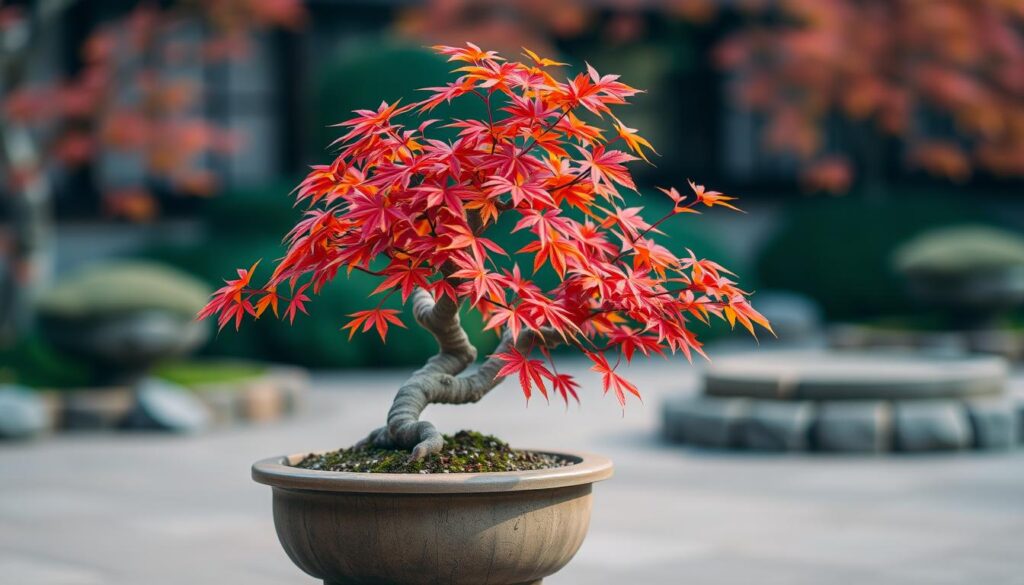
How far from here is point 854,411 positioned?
9.20 meters

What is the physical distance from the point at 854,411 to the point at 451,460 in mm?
5314

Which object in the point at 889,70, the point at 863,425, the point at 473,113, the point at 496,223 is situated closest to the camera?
the point at 496,223

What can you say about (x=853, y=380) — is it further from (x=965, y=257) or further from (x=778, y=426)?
(x=965, y=257)

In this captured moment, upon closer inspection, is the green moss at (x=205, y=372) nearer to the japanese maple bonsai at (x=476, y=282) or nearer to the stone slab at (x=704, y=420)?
the stone slab at (x=704, y=420)

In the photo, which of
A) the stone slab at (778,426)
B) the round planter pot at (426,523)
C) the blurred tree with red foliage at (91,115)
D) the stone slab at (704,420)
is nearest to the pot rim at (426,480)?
the round planter pot at (426,523)

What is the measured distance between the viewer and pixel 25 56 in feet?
40.6

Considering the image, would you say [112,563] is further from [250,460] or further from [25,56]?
[25,56]

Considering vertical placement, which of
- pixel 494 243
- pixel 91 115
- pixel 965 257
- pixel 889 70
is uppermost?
pixel 889 70

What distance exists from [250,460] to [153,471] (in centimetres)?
65

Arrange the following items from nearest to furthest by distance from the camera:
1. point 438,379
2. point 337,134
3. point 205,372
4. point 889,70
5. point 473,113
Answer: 1. point 438,379
2. point 205,372
3. point 473,113
4. point 337,134
5. point 889,70

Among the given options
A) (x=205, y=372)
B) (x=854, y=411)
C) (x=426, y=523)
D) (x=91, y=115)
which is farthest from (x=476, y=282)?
(x=91, y=115)

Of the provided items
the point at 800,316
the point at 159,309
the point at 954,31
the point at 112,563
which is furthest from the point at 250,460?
the point at 954,31

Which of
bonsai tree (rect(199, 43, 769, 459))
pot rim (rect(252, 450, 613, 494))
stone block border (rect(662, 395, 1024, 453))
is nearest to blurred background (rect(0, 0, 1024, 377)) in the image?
stone block border (rect(662, 395, 1024, 453))

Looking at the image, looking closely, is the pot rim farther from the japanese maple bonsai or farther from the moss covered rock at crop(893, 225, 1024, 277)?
the moss covered rock at crop(893, 225, 1024, 277)
